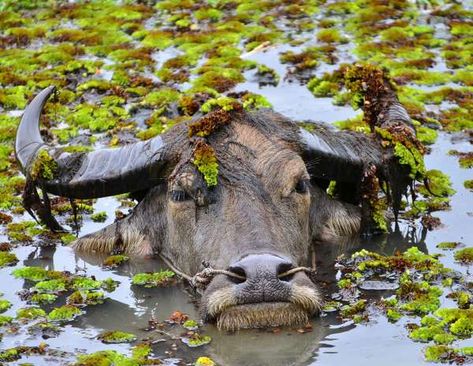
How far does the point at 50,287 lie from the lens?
416 inches

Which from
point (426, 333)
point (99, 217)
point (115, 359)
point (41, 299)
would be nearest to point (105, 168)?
point (41, 299)

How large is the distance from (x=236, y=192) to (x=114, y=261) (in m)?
1.76

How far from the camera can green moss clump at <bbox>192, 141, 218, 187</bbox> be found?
10.3 m

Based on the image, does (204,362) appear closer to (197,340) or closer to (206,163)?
(197,340)

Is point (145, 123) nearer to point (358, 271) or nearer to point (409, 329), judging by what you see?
point (358, 271)

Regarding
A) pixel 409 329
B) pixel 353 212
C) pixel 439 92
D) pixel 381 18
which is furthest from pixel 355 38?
pixel 409 329

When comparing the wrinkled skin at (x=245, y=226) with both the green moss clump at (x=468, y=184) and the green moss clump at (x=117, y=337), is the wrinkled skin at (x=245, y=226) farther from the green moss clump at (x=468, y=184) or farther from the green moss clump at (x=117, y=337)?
Result: the green moss clump at (x=468, y=184)

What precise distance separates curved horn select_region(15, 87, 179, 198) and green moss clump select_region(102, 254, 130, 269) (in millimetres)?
657

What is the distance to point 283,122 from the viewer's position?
37.0 feet

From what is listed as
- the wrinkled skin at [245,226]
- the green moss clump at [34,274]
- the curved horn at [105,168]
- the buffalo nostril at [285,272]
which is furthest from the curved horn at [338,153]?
the green moss clump at [34,274]

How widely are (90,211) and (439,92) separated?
225 inches

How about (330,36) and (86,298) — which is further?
(330,36)

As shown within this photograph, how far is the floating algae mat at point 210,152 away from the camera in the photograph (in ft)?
30.1

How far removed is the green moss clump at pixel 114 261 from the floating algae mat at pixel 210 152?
0.10ft
